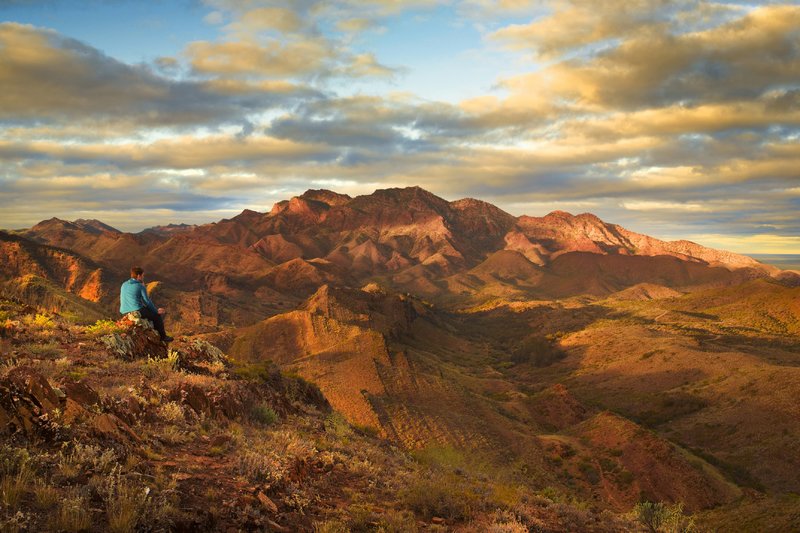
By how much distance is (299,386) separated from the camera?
19766 mm

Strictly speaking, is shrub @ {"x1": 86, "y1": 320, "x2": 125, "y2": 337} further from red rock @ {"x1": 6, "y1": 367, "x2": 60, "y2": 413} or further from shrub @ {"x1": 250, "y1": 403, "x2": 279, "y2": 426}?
red rock @ {"x1": 6, "y1": 367, "x2": 60, "y2": 413}

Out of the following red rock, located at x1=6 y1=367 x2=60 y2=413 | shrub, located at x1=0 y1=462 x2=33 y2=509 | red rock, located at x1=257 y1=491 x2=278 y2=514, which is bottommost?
red rock, located at x1=257 y1=491 x2=278 y2=514

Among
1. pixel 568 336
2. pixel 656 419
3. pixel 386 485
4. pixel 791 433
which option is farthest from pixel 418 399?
pixel 568 336

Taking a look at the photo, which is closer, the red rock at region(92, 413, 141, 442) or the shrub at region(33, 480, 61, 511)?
the shrub at region(33, 480, 61, 511)

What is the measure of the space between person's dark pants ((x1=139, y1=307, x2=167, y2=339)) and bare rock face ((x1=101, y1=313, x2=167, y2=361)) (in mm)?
124

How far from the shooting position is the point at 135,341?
45.5 ft

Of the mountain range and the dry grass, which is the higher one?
the dry grass

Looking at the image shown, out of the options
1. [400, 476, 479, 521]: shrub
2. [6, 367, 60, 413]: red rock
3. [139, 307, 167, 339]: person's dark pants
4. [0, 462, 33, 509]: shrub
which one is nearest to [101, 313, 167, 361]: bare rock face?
[139, 307, 167, 339]: person's dark pants

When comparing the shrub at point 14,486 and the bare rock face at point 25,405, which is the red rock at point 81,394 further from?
the shrub at point 14,486

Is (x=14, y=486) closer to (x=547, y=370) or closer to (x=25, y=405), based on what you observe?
(x=25, y=405)

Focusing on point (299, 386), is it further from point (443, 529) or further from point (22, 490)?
point (22, 490)

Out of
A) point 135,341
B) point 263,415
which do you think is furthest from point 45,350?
point 263,415

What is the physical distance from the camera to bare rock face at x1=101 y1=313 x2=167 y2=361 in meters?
13.4

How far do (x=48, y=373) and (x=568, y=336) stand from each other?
100206 millimetres
